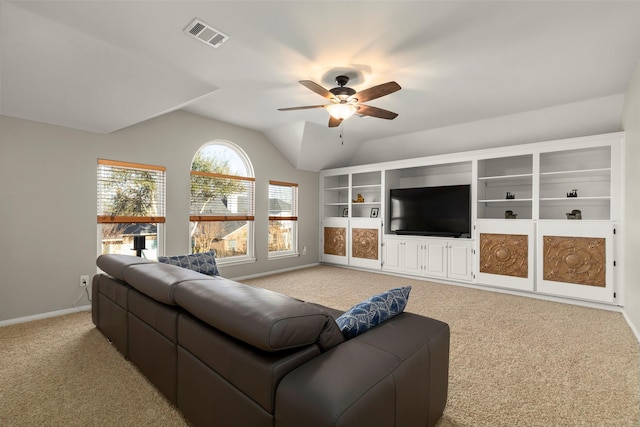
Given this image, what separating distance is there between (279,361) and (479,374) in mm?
1875

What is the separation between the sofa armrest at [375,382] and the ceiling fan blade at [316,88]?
7.04 ft

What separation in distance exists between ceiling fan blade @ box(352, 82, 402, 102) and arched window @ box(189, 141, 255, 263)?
2.89m

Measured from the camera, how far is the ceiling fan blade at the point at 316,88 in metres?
→ 2.77

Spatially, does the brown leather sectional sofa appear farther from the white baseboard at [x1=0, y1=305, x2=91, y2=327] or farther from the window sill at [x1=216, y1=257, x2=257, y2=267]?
the window sill at [x1=216, y1=257, x2=257, y2=267]

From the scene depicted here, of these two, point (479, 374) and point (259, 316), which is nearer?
point (259, 316)

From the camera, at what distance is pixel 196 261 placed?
3.50 metres

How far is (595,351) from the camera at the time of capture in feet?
8.77

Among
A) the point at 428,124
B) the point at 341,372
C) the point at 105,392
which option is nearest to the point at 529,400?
the point at 341,372

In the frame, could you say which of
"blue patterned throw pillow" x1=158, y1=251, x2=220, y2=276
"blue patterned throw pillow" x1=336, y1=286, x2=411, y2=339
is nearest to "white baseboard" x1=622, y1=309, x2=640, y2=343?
"blue patterned throw pillow" x1=336, y1=286, x2=411, y2=339

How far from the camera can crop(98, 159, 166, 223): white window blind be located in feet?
12.8

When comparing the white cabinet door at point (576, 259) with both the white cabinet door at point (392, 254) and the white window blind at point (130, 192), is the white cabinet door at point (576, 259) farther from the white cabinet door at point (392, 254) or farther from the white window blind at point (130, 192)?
the white window blind at point (130, 192)

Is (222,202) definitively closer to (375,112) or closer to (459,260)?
(375,112)

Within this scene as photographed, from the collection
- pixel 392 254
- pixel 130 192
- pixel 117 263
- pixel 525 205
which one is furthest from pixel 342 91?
pixel 525 205

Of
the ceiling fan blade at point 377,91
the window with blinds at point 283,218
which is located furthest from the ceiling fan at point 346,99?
the window with blinds at point 283,218
